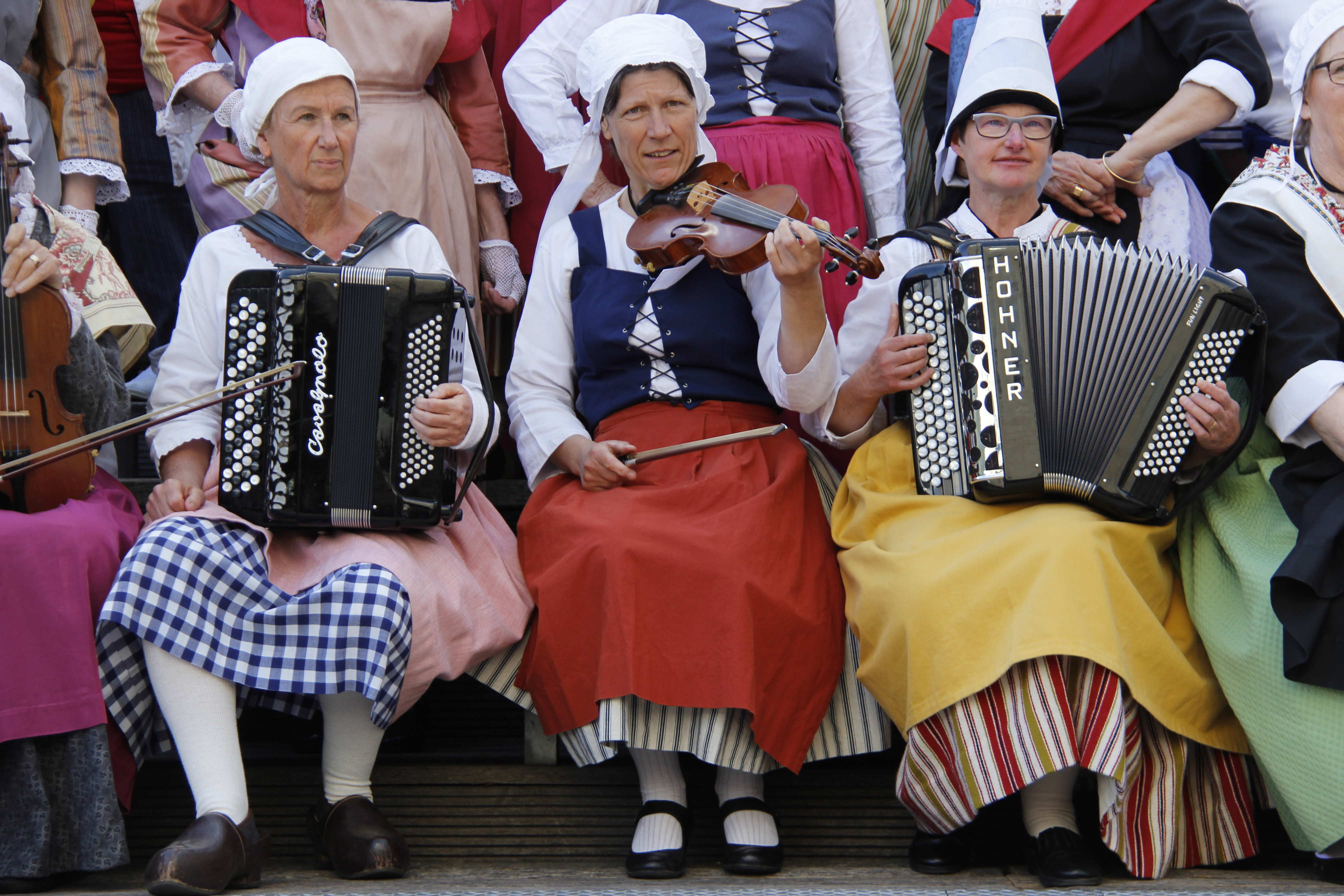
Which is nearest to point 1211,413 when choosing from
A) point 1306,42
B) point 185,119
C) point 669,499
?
point 1306,42

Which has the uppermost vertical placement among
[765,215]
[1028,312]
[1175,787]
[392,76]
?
[392,76]

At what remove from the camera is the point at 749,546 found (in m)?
2.85

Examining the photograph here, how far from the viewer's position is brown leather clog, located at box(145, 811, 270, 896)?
2367mm

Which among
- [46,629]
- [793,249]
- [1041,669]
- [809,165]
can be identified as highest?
[809,165]

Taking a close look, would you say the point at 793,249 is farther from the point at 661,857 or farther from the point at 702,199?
the point at 661,857

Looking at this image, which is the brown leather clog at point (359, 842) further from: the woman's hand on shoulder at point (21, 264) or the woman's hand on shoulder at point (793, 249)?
the woman's hand on shoulder at point (793, 249)

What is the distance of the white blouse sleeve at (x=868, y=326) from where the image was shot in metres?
3.10

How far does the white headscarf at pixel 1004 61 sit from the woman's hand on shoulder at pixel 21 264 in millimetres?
1889

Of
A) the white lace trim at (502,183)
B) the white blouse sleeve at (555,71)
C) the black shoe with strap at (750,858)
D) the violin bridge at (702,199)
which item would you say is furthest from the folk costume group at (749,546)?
the white lace trim at (502,183)

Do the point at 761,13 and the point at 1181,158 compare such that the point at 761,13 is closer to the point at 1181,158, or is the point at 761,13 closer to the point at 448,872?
the point at 1181,158

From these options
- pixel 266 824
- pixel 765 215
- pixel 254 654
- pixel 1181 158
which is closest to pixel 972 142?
pixel 765 215

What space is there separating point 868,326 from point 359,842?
4.73 ft

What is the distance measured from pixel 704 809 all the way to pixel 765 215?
1215 millimetres

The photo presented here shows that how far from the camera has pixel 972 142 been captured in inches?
126
